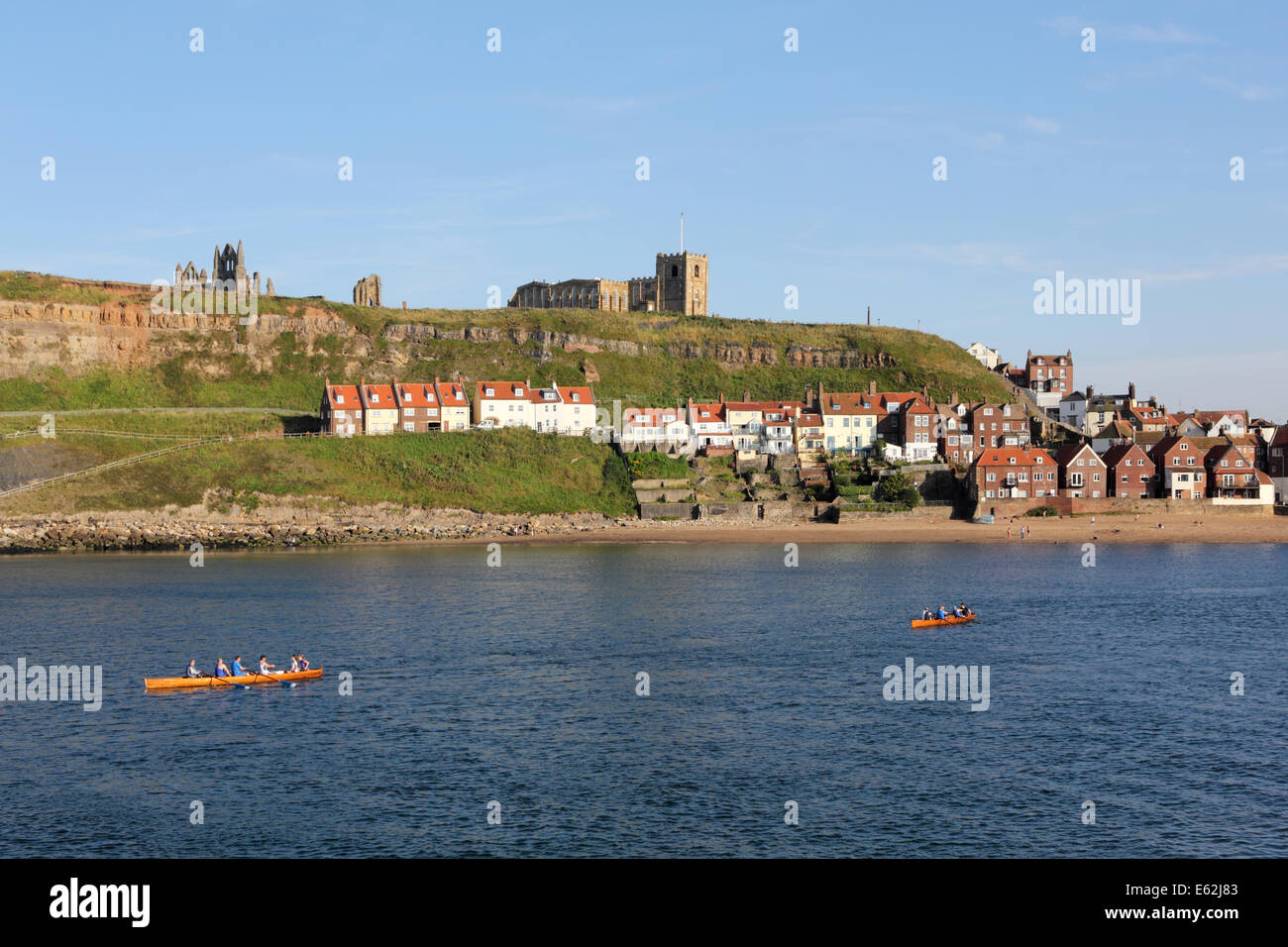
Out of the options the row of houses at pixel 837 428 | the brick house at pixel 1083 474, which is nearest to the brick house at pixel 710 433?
the row of houses at pixel 837 428

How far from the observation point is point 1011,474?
12106cm

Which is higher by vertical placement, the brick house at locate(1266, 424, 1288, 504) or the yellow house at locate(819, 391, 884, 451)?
the yellow house at locate(819, 391, 884, 451)

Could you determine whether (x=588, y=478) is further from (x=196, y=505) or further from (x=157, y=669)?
(x=157, y=669)

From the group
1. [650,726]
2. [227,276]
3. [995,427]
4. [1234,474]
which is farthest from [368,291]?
[650,726]

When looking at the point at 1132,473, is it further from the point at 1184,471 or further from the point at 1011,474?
the point at 1011,474

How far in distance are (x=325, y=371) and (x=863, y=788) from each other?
463 ft

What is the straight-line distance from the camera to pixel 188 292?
6713 inches

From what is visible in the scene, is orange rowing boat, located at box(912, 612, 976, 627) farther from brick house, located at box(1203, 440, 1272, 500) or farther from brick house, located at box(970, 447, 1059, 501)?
brick house, located at box(1203, 440, 1272, 500)

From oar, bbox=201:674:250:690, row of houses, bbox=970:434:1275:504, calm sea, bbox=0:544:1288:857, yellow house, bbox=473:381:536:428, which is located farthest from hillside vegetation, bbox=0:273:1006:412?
oar, bbox=201:674:250:690

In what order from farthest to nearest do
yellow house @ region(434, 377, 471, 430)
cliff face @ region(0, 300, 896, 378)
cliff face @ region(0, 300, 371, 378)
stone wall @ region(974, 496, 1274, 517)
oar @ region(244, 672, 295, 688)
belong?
cliff face @ region(0, 300, 896, 378)
cliff face @ region(0, 300, 371, 378)
yellow house @ region(434, 377, 471, 430)
stone wall @ region(974, 496, 1274, 517)
oar @ region(244, 672, 295, 688)

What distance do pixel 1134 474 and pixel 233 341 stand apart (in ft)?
407

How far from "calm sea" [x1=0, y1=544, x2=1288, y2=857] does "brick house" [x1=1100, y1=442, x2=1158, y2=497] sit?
45.1m

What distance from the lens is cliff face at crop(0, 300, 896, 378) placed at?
152 metres
